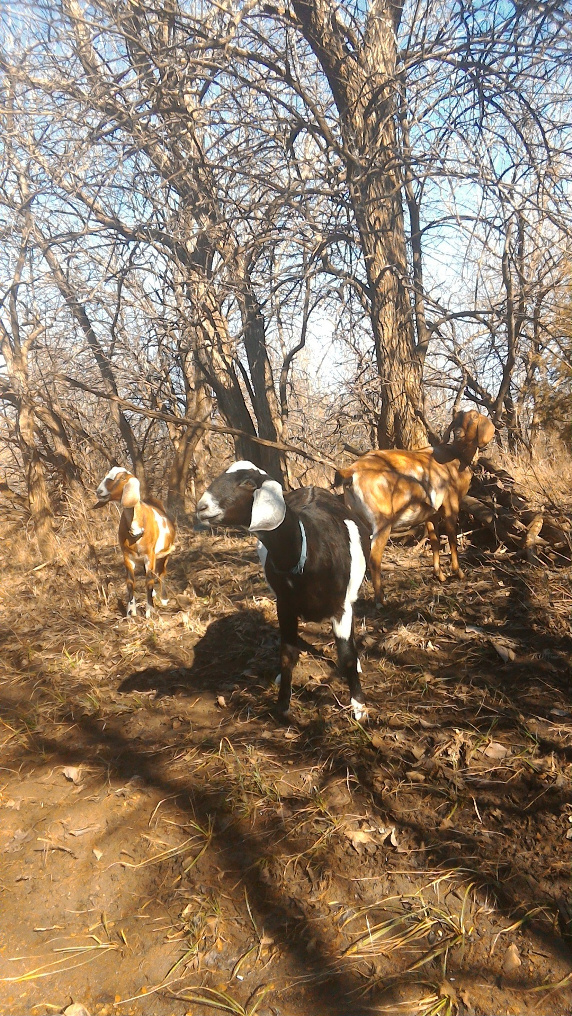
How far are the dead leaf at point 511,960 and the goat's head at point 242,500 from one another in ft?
6.35

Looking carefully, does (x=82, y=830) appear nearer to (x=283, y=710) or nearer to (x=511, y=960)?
(x=283, y=710)

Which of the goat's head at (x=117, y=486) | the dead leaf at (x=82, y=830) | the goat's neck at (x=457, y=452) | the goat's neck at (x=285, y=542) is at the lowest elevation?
the dead leaf at (x=82, y=830)

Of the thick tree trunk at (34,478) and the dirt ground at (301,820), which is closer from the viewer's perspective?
the dirt ground at (301,820)

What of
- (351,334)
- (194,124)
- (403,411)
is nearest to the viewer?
(194,124)

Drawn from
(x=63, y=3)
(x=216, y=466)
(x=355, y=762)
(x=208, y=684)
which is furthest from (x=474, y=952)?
(x=216, y=466)

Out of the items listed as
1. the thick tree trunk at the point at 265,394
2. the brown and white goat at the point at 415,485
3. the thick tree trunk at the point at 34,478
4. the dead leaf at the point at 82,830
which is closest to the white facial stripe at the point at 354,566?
the brown and white goat at the point at 415,485

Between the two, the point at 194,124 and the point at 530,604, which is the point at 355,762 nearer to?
the point at 530,604

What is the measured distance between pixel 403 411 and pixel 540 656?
11.3ft

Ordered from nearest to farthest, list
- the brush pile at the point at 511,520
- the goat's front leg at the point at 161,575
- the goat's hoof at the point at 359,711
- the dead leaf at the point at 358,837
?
1. the dead leaf at the point at 358,837
2. the goat's hoof at the point at 359,711
3. the brush pile at the point at 511,520
4. the goat's front leg at the point at 161,575

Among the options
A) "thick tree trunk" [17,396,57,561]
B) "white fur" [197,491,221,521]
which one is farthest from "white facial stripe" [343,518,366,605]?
"thick tree trunk" [17,396,57,561]

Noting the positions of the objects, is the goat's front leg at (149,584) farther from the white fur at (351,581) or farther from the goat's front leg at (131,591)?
the white fur at (351,581)

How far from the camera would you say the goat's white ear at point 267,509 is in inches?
118

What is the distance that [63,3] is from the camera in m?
6.19

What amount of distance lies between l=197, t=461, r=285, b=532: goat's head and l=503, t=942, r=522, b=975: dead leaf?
1.93 m
